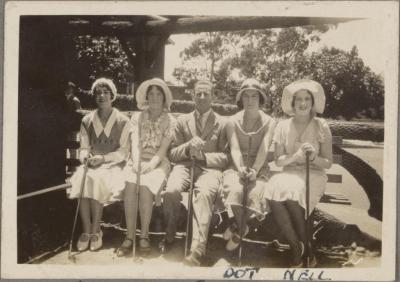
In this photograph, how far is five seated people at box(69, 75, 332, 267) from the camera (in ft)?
7.99

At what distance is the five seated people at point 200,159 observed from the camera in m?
2.44

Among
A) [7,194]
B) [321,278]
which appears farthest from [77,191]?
[321,278]

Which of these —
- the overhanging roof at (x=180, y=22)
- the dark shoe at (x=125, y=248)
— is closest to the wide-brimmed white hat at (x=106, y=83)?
the overhanging roof at (x=180, y=22)

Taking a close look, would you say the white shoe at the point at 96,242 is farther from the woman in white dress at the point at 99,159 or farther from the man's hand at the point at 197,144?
the man's hand at the point at 197,144

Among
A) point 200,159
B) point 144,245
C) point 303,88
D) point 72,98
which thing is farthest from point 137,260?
point 303,88

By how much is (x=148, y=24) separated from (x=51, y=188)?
2.98 feet

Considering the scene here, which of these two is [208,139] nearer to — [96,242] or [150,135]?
[150,135]

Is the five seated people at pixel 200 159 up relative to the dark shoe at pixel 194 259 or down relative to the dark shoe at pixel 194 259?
up

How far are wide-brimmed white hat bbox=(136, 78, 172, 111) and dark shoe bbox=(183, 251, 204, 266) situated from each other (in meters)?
0.69

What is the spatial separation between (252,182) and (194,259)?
1.45 ft

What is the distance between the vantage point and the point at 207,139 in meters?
2.50

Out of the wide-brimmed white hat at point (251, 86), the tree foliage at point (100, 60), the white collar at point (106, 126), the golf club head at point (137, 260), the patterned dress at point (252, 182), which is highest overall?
the tree foliage at point (100, 60)

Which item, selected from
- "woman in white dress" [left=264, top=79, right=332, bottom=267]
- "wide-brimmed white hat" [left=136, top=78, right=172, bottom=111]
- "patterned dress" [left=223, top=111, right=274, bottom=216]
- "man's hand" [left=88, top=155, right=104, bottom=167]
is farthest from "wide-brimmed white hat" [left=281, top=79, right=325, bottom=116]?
"man's hand" [left=88, top=155, right=104, bottom=167]

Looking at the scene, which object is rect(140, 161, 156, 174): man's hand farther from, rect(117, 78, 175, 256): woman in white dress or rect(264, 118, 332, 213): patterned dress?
rect(264, 118, 332, 213): patterned dress
